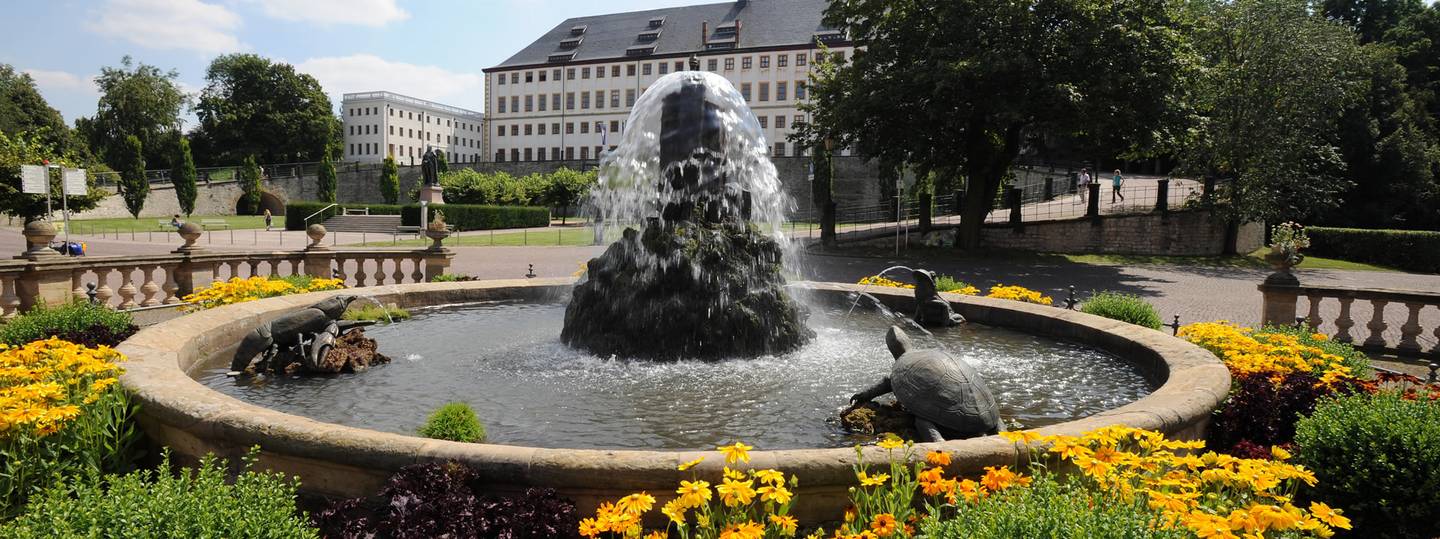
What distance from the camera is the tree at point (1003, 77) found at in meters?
23.5

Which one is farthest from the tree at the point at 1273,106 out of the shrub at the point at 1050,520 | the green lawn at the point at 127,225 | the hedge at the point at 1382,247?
the green lawn at the point at 127,225

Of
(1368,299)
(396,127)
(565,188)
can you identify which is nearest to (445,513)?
(1368,299)

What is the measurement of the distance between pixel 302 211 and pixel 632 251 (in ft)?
157

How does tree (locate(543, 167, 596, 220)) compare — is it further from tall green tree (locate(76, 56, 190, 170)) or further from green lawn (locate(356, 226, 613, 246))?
tall green tree (locate(76, 56, 190, 170))

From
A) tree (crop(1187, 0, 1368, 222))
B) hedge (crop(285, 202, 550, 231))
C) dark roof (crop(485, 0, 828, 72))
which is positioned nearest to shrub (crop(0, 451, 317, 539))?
tree (crop(1187, 0, 1368, 222))

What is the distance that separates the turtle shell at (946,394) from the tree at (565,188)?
52.3 metres

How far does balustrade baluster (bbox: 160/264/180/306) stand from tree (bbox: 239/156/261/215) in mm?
61049

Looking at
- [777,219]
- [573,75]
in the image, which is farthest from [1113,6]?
[573,75]

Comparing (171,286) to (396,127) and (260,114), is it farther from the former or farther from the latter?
(396,127)

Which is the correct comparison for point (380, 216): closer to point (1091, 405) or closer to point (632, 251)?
point (632, 251)

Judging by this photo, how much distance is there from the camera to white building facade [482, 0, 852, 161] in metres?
80.6

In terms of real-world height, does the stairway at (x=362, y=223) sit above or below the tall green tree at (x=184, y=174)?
below

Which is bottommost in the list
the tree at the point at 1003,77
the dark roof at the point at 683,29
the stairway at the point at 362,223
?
the stairway at the point at 362,223

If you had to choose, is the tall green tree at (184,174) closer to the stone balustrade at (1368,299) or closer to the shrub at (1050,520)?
the stone balustrade at (1368,299)
